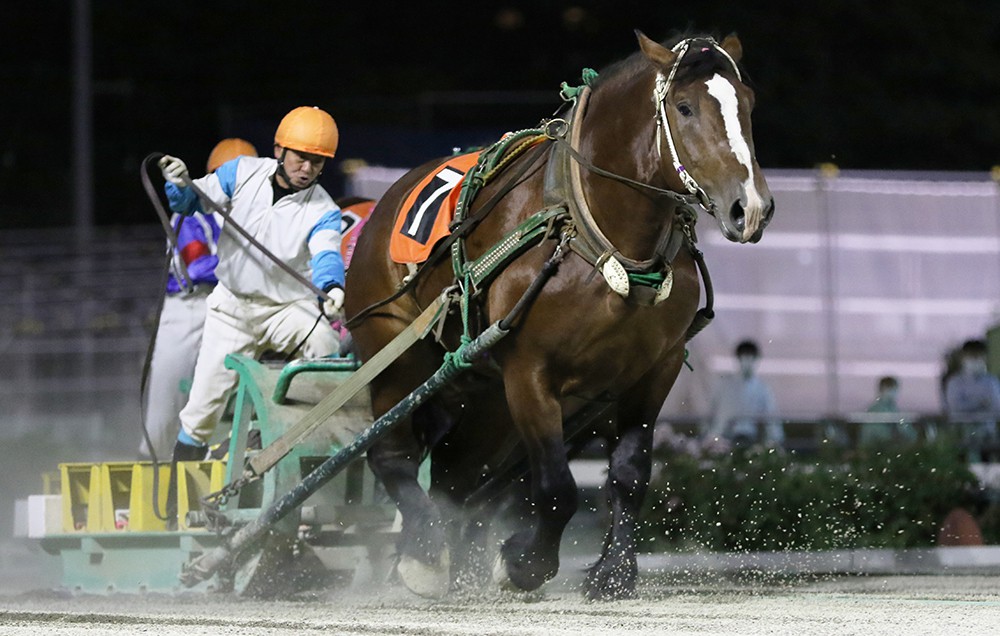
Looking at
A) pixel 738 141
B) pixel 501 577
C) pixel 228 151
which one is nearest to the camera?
pixel 738 141

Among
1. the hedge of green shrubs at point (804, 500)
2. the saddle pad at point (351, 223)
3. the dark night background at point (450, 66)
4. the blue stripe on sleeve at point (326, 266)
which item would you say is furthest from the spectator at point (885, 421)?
the dark night background at point (450, 66)

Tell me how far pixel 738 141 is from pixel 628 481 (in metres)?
1.51

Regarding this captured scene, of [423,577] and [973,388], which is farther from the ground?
[973,388]

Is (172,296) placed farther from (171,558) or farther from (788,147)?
(788,147)

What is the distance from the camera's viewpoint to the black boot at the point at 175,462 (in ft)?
28.1

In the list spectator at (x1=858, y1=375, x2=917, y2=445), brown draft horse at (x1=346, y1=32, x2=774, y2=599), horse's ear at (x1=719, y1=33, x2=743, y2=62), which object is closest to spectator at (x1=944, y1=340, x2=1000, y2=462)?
spectator at (x1=858, y1=375, x2=917, y2=445)

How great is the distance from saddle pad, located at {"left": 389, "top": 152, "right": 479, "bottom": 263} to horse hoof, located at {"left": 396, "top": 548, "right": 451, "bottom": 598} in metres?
1.25

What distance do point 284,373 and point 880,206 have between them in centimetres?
810

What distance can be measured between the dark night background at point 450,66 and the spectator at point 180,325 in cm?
1235

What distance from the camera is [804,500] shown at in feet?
33.6

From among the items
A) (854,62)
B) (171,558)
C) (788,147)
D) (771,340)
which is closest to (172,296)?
(171,558)

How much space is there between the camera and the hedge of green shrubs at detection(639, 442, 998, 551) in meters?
10.3

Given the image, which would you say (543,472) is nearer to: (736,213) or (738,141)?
(736,213)

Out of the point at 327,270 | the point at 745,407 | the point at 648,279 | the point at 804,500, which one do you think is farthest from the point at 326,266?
the point at 745,407
